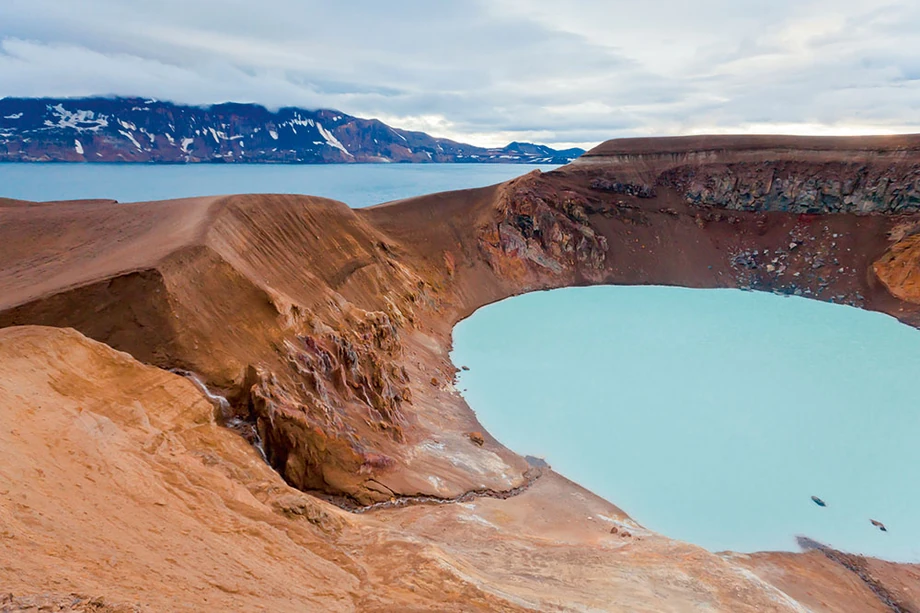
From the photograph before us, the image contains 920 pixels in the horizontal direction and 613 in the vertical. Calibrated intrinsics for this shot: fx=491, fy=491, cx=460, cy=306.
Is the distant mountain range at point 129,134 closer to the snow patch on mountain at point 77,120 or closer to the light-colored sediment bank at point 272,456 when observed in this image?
the snow patch on mountain at point 77,120

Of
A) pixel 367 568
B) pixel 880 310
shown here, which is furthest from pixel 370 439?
pixel 880 310

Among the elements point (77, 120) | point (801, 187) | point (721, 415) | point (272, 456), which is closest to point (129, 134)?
point (77, 120)

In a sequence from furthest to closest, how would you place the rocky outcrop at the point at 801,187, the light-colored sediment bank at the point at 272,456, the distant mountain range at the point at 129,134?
the distant mountain range at the point at 129,134 < the rocky outcrop at the point at 801,187 < the light-colored sediment bank at the point at 272,456

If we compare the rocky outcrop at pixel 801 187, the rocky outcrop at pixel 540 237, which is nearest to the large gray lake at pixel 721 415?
the rocky outcrop at pixel 540 237

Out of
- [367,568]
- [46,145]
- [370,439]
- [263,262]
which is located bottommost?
[370,439]

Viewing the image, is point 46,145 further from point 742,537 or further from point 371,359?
point 742,537

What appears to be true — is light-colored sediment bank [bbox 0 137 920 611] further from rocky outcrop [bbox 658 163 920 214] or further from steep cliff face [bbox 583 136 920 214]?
steep cliff face [bbox 583 136 920 214]
